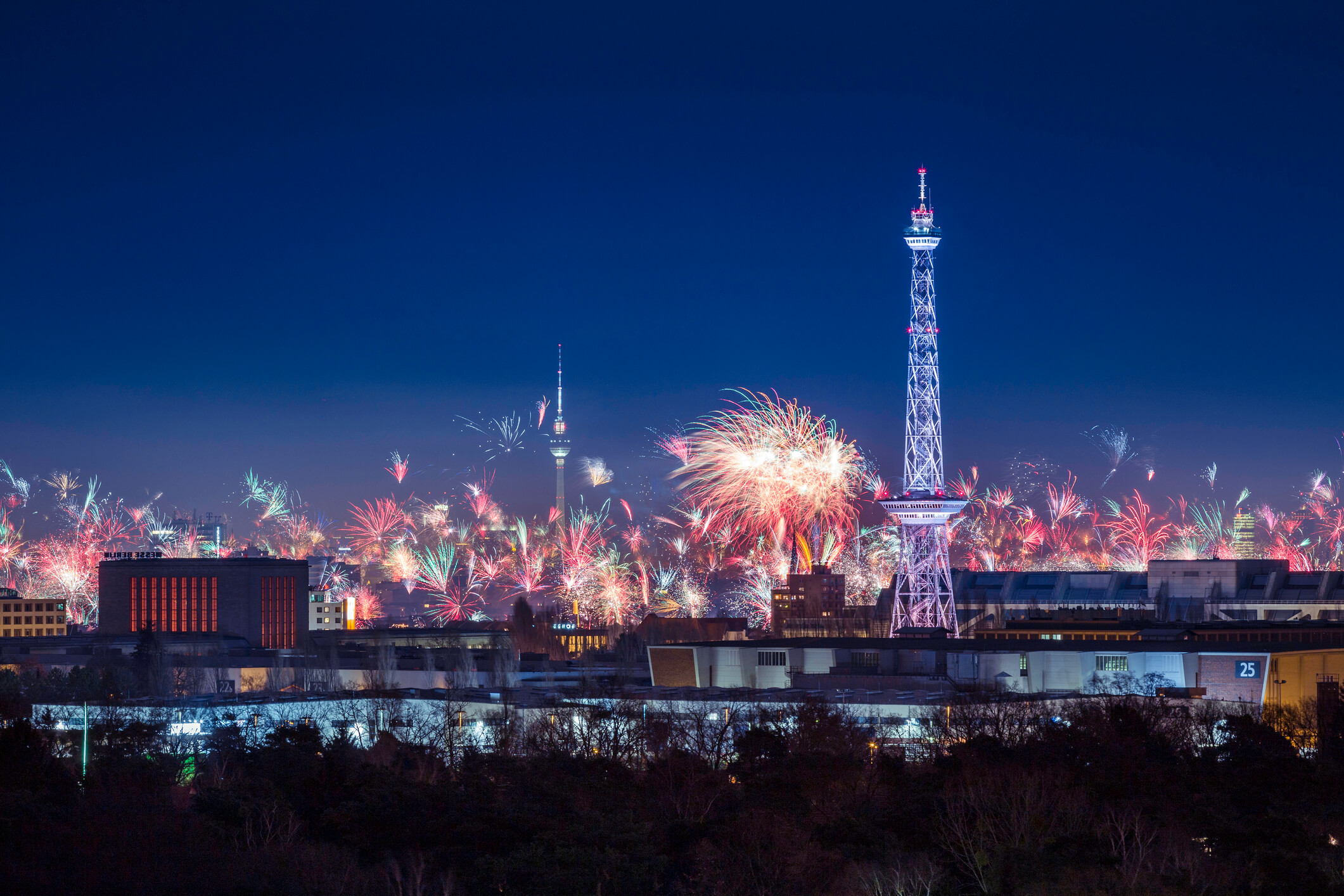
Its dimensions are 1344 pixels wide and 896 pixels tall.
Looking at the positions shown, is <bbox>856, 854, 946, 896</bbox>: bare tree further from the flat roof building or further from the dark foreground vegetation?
the flat roof building

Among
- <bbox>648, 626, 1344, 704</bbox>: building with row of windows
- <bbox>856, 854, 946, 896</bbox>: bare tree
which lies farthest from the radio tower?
<bbox>856, 854, 946, 896</bbox>: bare tree

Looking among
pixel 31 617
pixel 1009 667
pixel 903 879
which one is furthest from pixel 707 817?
pixel 31 617

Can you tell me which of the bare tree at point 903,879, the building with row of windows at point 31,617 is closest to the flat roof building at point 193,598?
the building with row of windows at point 31,617

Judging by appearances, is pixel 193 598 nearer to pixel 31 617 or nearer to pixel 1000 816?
pixel 31 617

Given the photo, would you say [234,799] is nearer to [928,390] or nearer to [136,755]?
[136,755]

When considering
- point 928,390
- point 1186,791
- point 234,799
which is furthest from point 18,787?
point 928,390

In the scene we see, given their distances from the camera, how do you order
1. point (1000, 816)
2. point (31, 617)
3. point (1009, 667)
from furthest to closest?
point (31, 617), point (1009, 667), point (1000, 816)

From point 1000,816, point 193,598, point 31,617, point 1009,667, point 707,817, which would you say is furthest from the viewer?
point 31,617

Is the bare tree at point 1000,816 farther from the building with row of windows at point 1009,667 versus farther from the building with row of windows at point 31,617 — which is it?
the building with row of windows at point 31,617
